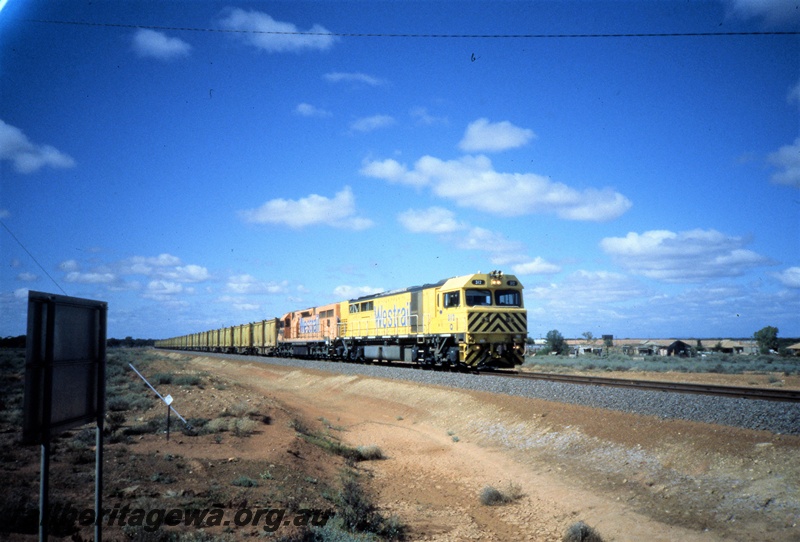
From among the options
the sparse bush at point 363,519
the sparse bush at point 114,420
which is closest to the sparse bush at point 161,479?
the sparse bush at point 363,519

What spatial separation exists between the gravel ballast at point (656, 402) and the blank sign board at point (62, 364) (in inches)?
462

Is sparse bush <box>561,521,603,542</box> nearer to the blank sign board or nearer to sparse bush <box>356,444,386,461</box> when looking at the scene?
sparse bush <box>356,444,386,461</box>

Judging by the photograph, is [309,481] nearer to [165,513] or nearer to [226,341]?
[165,513]

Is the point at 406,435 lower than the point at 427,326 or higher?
lower

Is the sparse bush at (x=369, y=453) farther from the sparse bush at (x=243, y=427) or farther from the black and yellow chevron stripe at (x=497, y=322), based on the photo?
the black and yellow chevron stripe at (x=497, y=322)

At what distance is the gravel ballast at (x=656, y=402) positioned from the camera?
1076 centimetres

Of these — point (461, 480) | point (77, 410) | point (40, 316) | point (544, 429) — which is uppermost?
point (40, 316)

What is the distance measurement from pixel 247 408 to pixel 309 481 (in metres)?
7.45

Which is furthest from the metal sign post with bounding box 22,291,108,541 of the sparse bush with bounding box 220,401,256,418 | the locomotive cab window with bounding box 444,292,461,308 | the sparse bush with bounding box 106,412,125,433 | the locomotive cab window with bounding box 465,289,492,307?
the locomotive cab window with bounding box 444,292,461,308

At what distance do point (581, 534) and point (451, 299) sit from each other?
14833 mm

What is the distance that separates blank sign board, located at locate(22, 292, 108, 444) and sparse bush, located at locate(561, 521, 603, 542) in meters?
7.39

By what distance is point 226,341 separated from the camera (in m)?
73.3

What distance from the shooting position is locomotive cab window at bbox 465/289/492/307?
22281mm

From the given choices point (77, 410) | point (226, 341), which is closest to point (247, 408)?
point (77, 410)
